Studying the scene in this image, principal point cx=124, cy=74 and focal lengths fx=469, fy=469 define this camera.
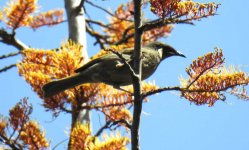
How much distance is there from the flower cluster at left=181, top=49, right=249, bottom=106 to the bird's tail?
1319mm

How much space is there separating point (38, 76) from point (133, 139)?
5.80 feet

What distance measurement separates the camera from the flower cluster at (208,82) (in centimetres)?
331

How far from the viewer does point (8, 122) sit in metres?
4.49

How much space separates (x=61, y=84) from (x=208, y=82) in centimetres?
158

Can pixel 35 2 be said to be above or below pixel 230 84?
above

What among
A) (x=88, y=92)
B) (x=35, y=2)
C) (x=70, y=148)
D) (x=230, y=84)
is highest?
(x=35, y=2)

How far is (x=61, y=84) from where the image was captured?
4.39m

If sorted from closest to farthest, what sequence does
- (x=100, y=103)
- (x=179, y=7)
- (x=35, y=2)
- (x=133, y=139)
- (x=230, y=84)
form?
(x=179, y=7), (x=133, y=139), (x=230, y=84), (x=100, y=103), (x=35, y=2)

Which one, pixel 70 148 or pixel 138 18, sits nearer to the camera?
pixel 138 18

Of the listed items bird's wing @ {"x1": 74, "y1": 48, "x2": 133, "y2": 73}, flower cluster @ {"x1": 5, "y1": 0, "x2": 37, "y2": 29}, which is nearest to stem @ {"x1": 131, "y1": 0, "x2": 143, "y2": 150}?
bird's wing @ {"x1": 74, "y1": 48, "x2": 133, "y2": 73}

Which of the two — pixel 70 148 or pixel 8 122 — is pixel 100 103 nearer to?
pixel 70 148

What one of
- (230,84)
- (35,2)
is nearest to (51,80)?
(35,2)

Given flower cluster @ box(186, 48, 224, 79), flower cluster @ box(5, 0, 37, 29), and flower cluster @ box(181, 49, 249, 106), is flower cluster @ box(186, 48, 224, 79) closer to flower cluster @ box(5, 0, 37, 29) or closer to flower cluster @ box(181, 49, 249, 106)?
flower cluster @ box(181, 49, 249, 106)

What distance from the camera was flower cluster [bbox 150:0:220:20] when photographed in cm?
287
